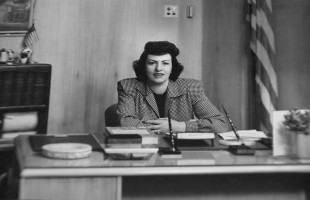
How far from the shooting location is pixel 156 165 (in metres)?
1.28

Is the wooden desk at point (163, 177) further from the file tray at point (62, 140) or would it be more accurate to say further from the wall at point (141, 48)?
the wall at point (141, 48)

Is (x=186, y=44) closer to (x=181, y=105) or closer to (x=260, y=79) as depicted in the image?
(x=260, y=79)

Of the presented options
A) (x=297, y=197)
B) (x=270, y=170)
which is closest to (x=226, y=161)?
(x=270, y=170)

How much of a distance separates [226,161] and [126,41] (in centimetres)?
241

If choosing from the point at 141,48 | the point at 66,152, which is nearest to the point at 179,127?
the point at 66,152

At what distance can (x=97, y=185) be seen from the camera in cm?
123

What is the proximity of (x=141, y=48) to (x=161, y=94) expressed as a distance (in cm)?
108

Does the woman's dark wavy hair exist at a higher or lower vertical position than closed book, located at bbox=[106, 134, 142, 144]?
higher

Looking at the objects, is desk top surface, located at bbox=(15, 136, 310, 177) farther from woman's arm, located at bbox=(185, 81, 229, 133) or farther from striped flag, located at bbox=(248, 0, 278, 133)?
striped flag, located at bbox=(248, 0, 278, 133)

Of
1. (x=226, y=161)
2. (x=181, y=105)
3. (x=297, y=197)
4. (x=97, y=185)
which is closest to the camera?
(x=97, y=185)

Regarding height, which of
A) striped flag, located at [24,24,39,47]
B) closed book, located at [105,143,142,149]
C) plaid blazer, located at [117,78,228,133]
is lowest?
closed book, located at [105,143,142,149]

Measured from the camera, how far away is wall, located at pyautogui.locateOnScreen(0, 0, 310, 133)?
3393 mm

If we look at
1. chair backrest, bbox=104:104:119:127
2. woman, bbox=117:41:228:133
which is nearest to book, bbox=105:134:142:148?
woman, bbox=117:41:228:133

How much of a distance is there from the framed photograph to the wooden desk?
6.23 ft
